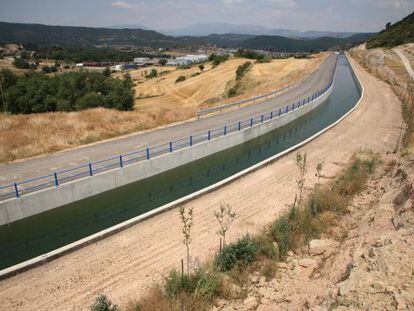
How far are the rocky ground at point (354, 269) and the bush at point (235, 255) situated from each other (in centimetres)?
72

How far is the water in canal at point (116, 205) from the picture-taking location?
1505 centimetres

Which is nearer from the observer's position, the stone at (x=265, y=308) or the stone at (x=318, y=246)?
the stone at (x=265, y=308)

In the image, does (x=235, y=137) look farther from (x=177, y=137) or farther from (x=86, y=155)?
(x=86, y=155)

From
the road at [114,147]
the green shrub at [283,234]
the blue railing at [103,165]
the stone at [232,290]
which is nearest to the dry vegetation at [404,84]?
the green shrub at [283,234]

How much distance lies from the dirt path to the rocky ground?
303 centimetres

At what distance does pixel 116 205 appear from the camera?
719 inches

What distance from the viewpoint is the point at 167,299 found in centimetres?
958

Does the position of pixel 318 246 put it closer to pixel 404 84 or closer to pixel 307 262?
pixel 307 262

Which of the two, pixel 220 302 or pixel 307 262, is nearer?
pixel 220 302

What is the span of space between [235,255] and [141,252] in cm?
376

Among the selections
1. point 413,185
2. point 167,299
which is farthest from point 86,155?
point 413,185

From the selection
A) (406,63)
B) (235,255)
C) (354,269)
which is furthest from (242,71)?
(354,269)

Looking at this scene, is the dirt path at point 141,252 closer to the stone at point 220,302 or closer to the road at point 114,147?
the stone at point 220,302

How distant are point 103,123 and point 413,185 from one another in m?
22.0
